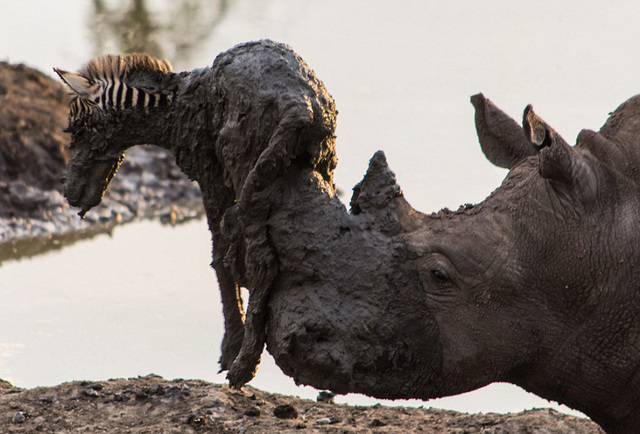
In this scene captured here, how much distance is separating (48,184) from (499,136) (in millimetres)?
7321

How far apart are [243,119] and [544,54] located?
9.66 meters

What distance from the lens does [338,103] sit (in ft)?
39.8

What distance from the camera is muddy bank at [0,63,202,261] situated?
10211mm

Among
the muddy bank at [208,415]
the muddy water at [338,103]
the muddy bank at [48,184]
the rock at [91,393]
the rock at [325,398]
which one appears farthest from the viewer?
the muddy bank at [48,184]

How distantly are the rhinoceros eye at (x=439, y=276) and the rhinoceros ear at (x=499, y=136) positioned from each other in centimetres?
70

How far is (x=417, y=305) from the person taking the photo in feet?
12.4

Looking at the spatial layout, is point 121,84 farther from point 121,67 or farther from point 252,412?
point 252,412

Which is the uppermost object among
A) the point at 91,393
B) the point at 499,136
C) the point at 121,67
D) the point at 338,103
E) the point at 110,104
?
the point at 338,103

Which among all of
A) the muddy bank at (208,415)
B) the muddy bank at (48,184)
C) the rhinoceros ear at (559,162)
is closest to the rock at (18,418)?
the muddy bank at (208,415)

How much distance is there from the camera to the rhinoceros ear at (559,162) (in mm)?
3678

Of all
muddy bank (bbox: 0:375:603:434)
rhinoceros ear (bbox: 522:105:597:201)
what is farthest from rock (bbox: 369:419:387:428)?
rhinoceros ear (bbox: 522:105:597:201)

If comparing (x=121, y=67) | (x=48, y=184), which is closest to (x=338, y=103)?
(x=48, y=184)

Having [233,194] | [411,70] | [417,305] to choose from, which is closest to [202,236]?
[411,70]

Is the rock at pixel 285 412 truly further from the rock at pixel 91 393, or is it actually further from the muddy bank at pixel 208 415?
the rock at pixel 91 393
